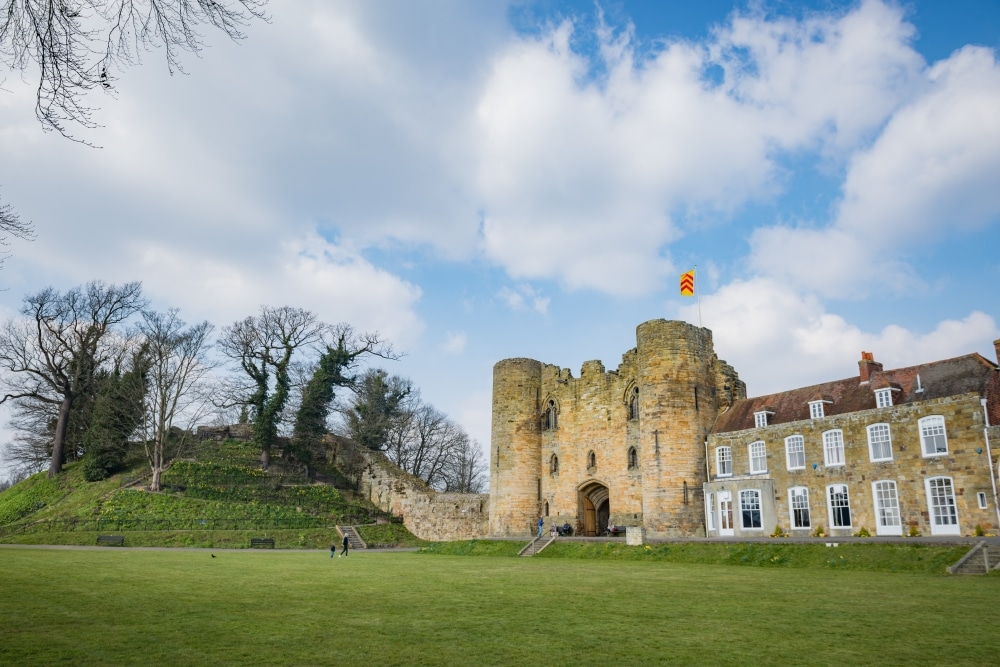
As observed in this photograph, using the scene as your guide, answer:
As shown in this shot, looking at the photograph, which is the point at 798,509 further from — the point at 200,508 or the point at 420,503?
A: the point at 200,508

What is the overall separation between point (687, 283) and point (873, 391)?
934cm

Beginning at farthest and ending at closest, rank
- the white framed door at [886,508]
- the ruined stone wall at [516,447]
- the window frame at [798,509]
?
the ruined stone wall at [516,447] → the window frame at [798,509] → the white framed door at [886,508]

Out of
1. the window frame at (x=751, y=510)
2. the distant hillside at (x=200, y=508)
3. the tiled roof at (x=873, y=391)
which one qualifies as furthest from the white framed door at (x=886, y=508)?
the distant hillside at (x=200, y=508)

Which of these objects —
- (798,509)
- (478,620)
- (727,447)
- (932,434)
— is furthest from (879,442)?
(478,620)

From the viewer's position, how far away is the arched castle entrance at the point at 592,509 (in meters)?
33.2

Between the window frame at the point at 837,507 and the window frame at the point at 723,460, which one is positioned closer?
the window frame at the point at 837,507

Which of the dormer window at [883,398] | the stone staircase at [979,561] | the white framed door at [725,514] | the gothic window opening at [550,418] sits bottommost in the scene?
the stone staircase at [979,561]

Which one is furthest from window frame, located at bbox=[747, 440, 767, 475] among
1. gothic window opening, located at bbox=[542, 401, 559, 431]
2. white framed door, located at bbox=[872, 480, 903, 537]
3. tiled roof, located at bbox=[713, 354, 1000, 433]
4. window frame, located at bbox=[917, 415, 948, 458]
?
gothic window opening, located at bbox=[542, 401, 559, 431]

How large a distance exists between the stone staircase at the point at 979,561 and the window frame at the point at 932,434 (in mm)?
5102

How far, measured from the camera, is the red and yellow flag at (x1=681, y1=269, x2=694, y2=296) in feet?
102

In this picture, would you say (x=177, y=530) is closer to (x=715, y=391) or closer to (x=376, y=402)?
(x=376, y=402)

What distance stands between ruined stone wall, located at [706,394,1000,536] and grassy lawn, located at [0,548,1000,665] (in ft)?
22.3

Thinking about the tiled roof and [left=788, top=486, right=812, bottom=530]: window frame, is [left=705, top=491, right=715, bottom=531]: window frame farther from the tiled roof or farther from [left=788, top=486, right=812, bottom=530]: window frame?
[left=788, top=486, right=812, bottom=530]: window frame

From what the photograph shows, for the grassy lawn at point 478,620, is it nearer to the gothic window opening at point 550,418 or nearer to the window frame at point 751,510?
the window frame at point 751,510
